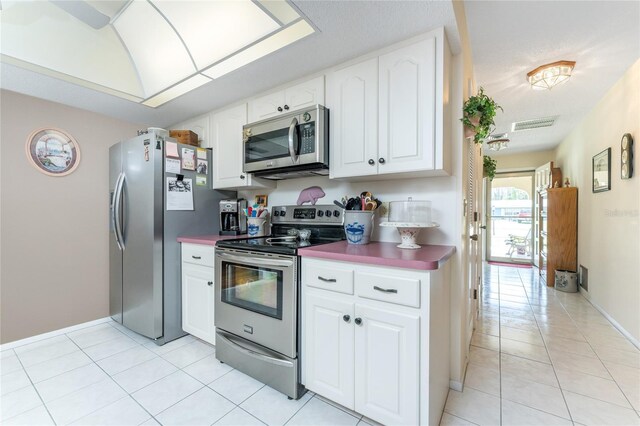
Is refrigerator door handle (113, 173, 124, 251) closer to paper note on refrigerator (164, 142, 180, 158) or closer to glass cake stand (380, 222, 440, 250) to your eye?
paper note on refrigerator (164, 142, 180, 158)

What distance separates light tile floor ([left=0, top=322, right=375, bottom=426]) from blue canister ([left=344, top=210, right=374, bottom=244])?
101 centimetres

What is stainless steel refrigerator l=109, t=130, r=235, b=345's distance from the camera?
2311mm

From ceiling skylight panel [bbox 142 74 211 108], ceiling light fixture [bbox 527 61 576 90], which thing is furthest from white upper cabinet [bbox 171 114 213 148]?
ceiling light fixture [bbox 527 61 576 90]

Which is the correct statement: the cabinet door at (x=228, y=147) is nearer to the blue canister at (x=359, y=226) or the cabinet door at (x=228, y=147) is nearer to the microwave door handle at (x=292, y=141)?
the microwave door handle at (x=292, y=141)

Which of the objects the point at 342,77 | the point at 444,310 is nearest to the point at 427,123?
the point at 342,77

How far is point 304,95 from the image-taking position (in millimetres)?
2107

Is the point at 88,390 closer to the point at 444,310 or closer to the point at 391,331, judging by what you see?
the point at 391,331

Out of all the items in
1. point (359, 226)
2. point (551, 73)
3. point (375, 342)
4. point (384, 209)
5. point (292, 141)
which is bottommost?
point (375, 342)

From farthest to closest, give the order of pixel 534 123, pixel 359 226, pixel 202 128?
pixel 534 123 → pixel 202 128 → pixel 359 226

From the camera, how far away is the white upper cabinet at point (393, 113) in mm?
A: 1574

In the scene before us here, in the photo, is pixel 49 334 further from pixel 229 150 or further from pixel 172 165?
pixel 229 150

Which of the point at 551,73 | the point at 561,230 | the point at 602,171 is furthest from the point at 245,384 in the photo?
the point at 561,230

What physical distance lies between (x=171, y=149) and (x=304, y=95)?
1253 millimetres

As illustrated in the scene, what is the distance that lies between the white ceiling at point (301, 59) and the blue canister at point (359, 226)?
1.08 m
